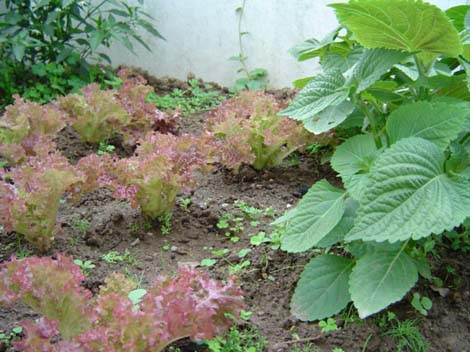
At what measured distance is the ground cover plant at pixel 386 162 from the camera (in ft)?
5.88

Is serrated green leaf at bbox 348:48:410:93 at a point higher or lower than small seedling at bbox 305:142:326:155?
higher

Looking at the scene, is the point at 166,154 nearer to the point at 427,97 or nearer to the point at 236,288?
the point at 236,288

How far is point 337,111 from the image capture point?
2156mm

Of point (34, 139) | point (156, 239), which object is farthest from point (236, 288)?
point (34, 139)

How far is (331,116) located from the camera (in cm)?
215

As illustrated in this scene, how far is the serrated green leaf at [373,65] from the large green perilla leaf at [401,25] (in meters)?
0.03

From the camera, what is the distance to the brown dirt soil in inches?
83.7

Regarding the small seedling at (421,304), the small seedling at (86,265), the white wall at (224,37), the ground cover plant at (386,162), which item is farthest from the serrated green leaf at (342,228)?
the white wall at (224,37)

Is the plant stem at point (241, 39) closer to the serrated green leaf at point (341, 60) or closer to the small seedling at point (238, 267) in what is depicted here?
the serrated green leaf at point (341, 60)

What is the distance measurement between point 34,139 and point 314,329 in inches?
78.2

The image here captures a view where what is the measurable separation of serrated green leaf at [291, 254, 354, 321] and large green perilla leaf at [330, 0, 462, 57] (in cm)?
73

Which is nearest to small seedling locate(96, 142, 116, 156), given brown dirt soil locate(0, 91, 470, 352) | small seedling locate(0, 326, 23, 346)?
brown dirt soil locate(0, 91, 470, 352)

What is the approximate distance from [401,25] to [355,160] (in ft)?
1.65

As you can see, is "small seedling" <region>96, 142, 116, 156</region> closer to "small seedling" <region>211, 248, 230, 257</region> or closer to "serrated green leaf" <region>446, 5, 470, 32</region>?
"small seedling" <region>211, 248, 230, 257</region>
